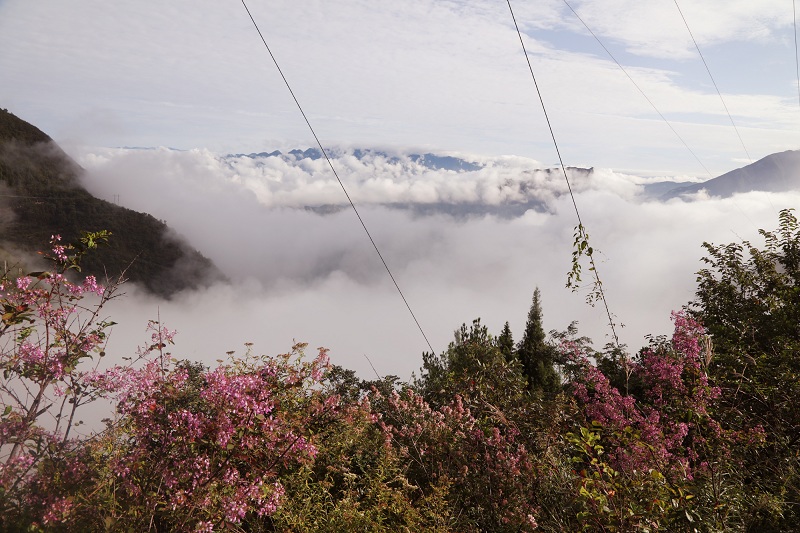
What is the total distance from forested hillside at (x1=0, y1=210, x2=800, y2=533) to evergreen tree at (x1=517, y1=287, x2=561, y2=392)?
20026mm

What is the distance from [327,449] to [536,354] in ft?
80.5

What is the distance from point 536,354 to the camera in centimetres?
2944

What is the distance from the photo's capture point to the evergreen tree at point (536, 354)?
2723cm

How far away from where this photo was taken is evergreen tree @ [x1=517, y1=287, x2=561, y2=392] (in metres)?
27.2

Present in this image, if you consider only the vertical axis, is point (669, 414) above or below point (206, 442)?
below

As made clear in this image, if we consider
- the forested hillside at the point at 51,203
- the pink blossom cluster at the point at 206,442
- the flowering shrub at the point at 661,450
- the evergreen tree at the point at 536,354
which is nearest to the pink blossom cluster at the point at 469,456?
the flowering shrub at the point at 661,450

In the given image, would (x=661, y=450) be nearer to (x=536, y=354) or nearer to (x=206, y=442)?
(x=206, y=442)

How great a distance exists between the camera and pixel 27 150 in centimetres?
8338

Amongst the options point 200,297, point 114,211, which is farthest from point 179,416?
point 200,297

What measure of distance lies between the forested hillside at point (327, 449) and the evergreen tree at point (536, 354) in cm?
2003

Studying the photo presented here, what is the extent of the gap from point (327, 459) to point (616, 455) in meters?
3.04

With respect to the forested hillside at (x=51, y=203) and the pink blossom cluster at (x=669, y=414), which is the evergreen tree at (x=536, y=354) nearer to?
the pink blossom cluster at (x=669, y=414)

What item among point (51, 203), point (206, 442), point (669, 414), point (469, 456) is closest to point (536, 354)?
point (669, 414)

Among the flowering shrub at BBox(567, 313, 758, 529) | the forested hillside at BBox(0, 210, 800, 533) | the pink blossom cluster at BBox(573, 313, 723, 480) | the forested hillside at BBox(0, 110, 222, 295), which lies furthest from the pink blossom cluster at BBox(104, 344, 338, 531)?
the forested hillside at BBox(0, 110, 222, 295)
